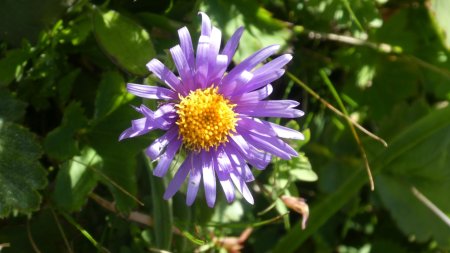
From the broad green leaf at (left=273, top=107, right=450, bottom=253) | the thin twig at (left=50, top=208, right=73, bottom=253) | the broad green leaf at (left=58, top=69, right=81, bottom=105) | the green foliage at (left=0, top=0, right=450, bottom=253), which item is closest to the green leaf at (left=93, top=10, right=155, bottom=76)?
the green foliage at (left=0, top=0, right=450, bottom=253)

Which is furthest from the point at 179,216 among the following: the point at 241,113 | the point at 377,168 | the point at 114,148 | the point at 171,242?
the point at 377,168

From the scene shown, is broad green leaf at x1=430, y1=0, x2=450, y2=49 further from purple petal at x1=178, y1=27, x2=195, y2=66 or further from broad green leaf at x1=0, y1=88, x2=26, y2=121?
broad green leaf at x1=0, y1=88, x2=26, y2=121

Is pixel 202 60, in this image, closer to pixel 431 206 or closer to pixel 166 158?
pixel 166 158

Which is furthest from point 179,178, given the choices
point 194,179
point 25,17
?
point 25,17

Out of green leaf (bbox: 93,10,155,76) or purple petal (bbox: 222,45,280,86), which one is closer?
purple petal (bbox: 222,45,280,86)

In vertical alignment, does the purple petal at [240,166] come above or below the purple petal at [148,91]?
below

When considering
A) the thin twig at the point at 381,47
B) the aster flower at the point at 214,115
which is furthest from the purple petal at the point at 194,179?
the thin twig at the point at 381,47

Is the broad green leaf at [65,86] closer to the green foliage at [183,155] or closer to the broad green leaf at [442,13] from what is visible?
the green foliage at [183,155]
